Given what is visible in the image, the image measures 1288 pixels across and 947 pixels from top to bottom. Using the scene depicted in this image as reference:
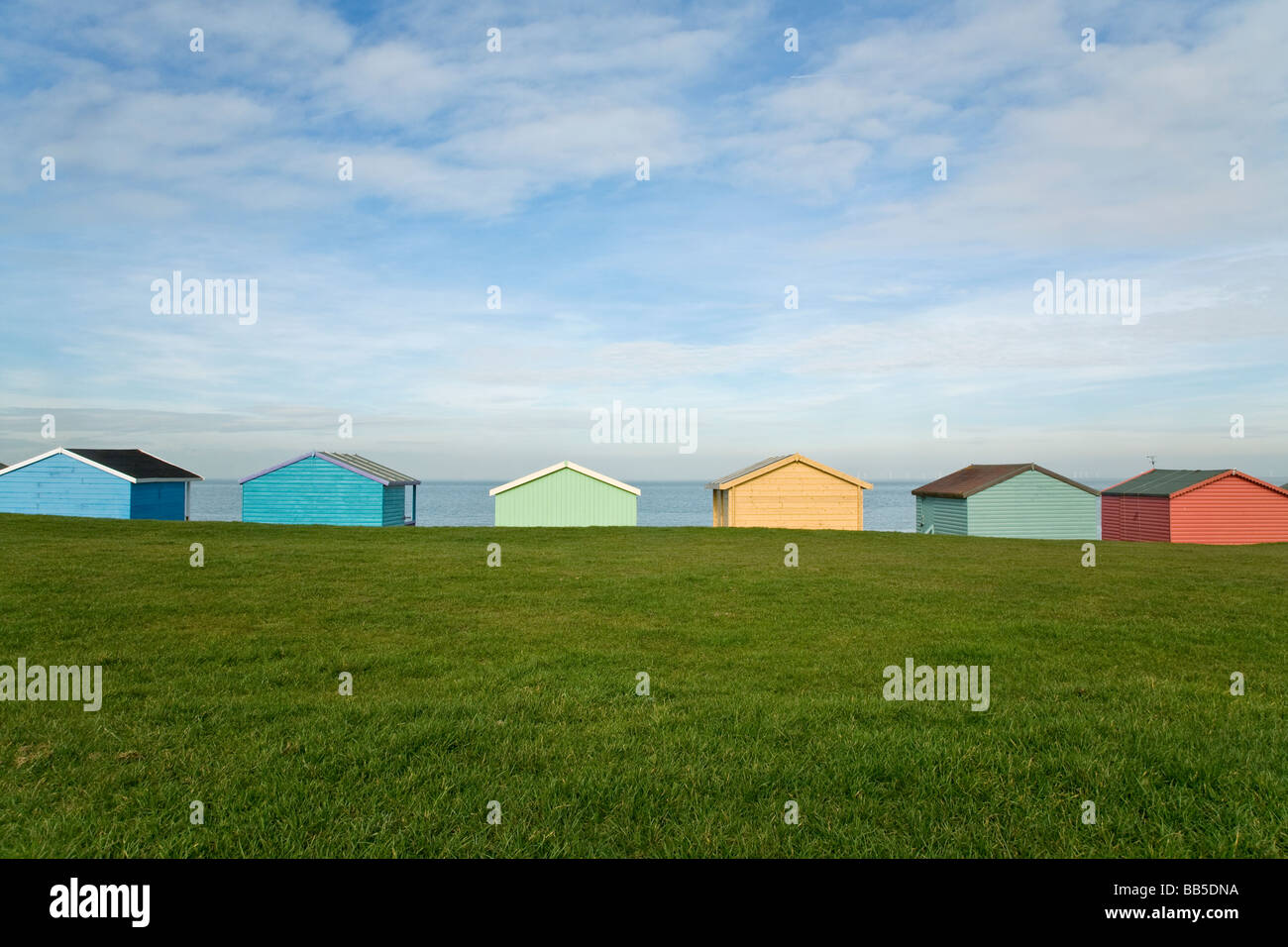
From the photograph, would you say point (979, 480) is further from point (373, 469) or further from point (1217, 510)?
point (373, 469)

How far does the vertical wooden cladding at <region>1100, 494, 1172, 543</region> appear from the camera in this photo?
41531mm

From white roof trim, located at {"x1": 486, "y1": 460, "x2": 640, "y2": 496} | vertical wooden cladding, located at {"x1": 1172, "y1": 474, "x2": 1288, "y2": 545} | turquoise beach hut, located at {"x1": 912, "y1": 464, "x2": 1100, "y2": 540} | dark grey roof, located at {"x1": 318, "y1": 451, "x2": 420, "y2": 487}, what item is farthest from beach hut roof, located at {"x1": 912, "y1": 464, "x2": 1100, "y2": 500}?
dark grey roof, located at {"x1": 318, "y1": 451, "x2": 420, "y2": 487}

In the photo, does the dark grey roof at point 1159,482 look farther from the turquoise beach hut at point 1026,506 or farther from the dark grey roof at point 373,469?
the dark grey roof at point 373,469

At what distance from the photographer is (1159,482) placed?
1743 inches

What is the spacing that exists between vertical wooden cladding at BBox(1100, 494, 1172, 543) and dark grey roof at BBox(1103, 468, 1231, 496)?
1.05 ft

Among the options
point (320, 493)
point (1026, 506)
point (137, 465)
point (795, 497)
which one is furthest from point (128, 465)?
point (1026, 506)

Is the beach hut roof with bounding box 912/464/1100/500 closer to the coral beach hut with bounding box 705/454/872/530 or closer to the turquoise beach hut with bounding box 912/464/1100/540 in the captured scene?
the turquoise beach hut with bounding box 912/464/1100/540

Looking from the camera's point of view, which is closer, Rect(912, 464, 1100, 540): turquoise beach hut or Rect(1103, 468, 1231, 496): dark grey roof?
Rect(1103, 468, 1231, 496): dark grey roof

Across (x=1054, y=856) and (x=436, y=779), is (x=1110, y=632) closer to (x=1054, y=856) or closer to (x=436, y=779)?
(x=1054, y=856)

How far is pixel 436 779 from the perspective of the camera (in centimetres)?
572

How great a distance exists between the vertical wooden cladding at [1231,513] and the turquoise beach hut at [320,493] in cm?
4401

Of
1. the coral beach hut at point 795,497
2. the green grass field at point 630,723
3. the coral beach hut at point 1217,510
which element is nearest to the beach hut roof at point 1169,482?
the coral beach hut at point 1217,510

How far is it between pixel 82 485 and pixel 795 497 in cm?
4029

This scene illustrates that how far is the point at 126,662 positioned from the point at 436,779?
21.6 ft
